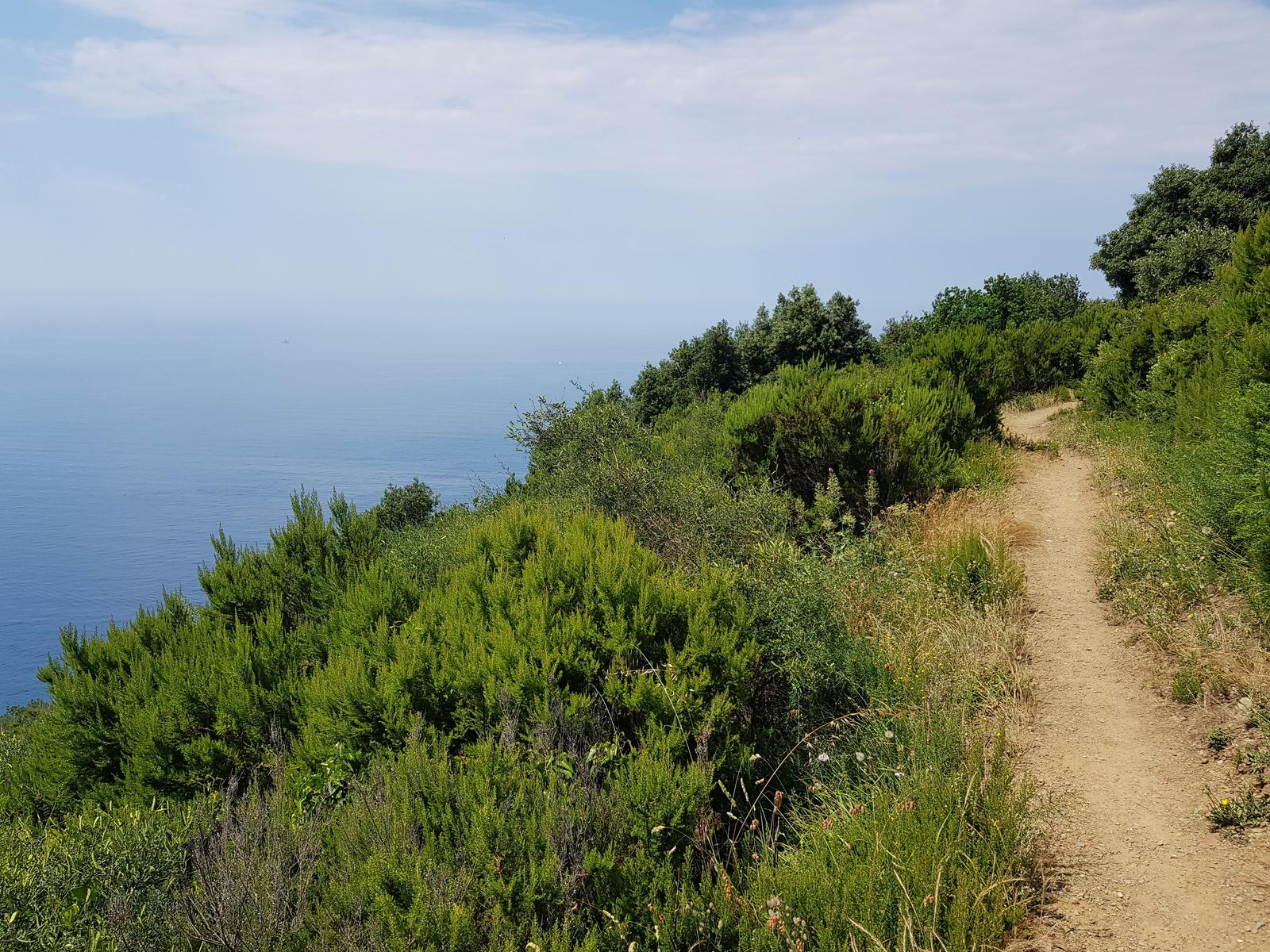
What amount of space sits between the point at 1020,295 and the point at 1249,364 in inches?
1189

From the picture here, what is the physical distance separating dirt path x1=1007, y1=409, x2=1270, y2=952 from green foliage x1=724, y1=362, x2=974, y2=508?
3.53m

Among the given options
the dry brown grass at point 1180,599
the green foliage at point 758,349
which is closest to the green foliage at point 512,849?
the dry brown grass at point 1180,599

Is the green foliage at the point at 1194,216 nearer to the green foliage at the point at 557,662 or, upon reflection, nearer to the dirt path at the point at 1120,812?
the dirt path at the point at 1120,812

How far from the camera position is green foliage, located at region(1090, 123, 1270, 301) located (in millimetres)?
31062

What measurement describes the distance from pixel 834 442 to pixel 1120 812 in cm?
696

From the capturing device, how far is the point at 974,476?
11.9 meters

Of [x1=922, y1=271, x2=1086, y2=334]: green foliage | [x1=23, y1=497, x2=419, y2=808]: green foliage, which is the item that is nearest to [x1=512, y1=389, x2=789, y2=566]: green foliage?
[x1=23, y1=497, x2=419, y2=808]: green foliage

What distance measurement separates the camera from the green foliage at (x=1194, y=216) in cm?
3106

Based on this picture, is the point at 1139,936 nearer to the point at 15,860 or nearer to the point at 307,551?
the point at 15,860

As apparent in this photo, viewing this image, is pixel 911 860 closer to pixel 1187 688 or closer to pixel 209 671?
pixel 1187 688

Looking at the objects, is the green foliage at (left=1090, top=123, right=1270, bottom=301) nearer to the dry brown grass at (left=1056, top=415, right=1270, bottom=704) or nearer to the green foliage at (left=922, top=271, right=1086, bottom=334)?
the green foliage at (left=922, top=271, right=1086, bottom=334)

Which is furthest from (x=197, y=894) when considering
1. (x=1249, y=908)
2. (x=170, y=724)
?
(x=1249, y=908)

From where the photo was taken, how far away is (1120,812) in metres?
4.32

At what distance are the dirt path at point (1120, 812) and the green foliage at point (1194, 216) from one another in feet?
99.9
